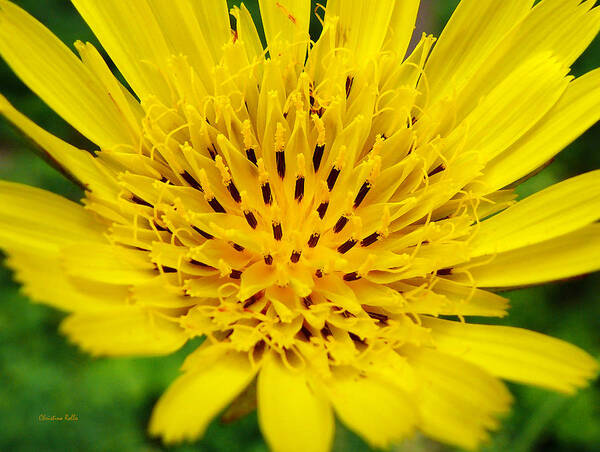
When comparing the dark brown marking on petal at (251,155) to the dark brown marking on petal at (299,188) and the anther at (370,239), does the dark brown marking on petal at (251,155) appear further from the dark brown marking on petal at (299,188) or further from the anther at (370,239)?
the anther at (370,239)

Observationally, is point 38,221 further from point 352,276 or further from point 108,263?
point 352,276

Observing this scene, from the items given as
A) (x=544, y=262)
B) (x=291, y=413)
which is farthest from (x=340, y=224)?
(x=291, y=413)

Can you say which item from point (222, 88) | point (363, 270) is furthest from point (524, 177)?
point (222, 88)

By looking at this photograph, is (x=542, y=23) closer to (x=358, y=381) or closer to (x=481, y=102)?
(x=481, y=102)

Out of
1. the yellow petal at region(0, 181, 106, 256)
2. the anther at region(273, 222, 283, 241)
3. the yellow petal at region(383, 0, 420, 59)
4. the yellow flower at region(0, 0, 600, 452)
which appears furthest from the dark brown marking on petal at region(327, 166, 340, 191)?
the yellow petal at region(0, 181, 106, 256)

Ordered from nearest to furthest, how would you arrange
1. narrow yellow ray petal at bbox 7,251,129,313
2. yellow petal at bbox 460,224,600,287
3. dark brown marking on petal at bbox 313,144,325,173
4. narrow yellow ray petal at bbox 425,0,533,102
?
narrow yellow ray petal at bbox 7,251,129,313 < yellow petal at bbox 460,224,600,287 < dark brown marking on petal at bbox 313,144,325,173 < narrow yellow ray petal at bbox 425,0,533,102

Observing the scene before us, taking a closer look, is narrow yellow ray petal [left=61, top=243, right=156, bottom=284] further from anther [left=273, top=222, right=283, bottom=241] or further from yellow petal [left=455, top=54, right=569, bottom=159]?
yellow petal [left=455, top=54, right=569, bottom=159]
